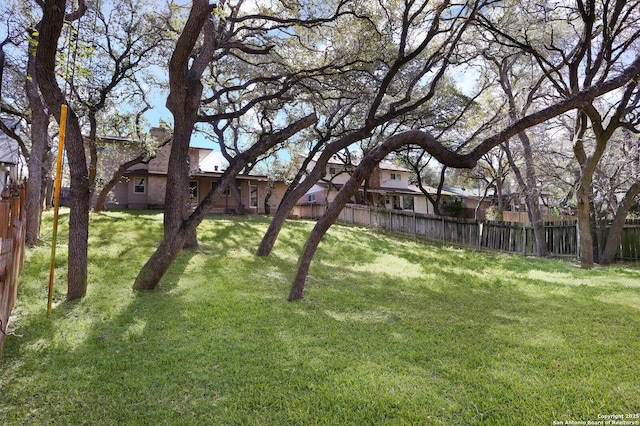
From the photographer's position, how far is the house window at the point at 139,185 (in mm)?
23438

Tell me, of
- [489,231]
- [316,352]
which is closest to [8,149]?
[316,352]

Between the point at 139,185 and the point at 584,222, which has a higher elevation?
the point at 139,185

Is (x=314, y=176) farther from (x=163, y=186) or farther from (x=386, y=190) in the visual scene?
(x=386, y=190)

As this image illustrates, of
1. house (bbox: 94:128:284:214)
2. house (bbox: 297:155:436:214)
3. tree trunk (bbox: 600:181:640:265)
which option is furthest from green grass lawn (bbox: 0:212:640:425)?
house (bbox: 297:155:436:214)

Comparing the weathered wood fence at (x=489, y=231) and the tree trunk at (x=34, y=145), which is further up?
the tree trunk at (x=34, y=145)

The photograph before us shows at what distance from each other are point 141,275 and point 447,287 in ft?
19.9

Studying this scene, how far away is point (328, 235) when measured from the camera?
48.3 ft

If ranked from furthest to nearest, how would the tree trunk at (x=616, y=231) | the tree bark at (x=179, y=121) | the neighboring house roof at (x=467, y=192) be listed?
the neighboring house roof at (x=467, y=192)
the tree trunk at (x=616, y=231)
the tree bark at (x=179, y=121)

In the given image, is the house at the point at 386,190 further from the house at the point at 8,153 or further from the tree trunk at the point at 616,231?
the house at the point at 8,153

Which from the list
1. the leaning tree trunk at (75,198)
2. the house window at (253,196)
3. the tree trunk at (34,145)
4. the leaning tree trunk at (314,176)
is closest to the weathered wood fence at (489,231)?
the house window at (253,196)

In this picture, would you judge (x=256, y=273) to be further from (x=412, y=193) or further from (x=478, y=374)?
(x=412, y=193)

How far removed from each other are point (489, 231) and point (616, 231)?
14.6 ft

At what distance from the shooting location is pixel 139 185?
23625mm

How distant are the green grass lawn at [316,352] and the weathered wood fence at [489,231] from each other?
6727mm
